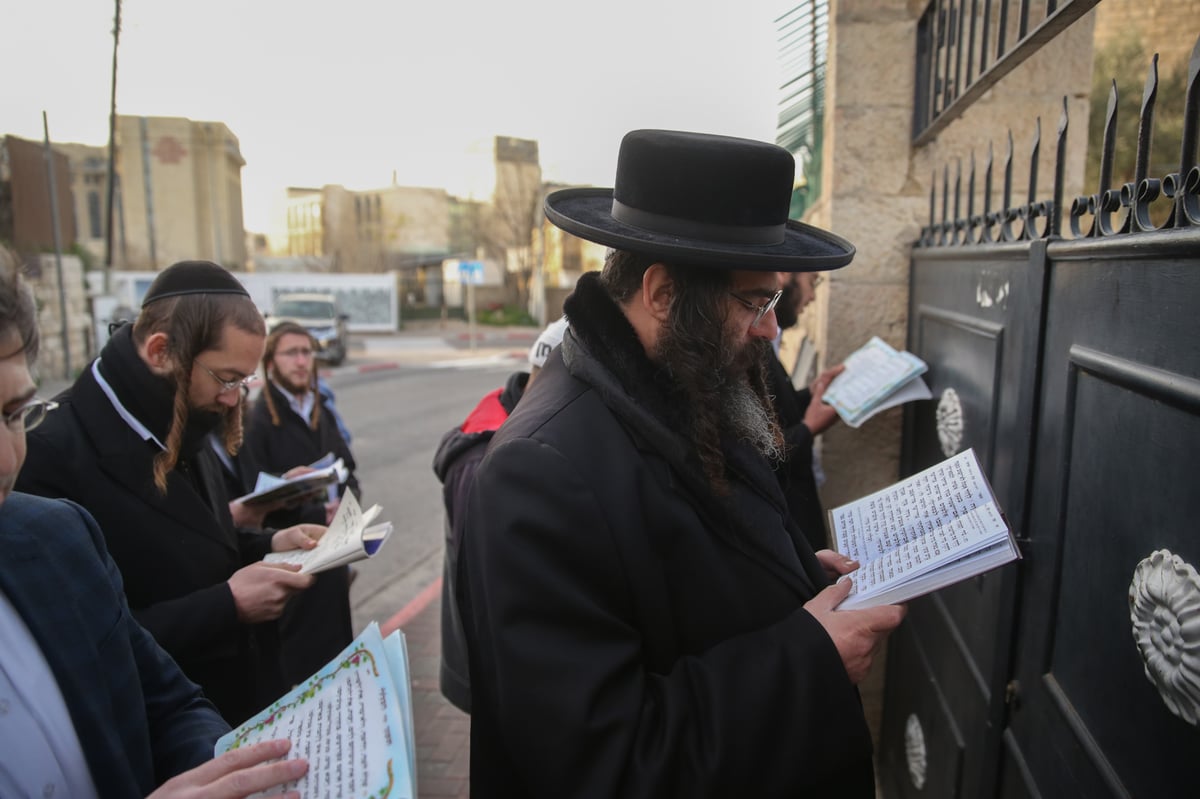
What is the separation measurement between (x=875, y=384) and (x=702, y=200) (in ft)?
5.33

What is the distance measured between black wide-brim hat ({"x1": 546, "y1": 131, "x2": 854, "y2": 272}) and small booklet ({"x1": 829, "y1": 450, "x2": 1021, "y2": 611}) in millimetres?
544

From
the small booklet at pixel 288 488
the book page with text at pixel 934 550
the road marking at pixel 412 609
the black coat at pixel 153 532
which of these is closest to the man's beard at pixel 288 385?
the small booklet at pixel 288 488

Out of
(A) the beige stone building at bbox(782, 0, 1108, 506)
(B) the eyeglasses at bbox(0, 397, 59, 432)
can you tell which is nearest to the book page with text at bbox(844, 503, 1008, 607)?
(B) the eyeglasses at bbox(0, 397, 59, 432)

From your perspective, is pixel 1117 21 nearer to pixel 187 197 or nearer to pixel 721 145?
pixel 721 145

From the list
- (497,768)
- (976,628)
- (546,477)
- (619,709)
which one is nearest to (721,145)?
(546,477)

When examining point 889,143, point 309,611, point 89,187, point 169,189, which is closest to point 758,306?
point 889,143

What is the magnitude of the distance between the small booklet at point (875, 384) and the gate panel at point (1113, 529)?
0.92 m

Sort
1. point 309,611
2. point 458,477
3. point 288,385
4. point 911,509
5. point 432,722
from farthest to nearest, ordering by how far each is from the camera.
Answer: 1. point 288,385
2. point 432,722
3. point 309,611
4. point 458,477
5. point 911,509

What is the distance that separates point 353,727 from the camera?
1.21 meters

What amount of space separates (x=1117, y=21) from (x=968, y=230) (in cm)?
1597

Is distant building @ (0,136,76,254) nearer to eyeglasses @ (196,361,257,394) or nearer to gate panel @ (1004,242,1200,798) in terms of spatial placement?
eyeglasses @ (196,361,257,394)

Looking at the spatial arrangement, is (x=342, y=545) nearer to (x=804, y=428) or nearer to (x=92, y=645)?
(x=92, y=645)

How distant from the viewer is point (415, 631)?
4.77 meters

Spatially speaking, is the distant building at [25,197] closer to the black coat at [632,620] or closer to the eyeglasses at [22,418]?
the eyeglasses at [22,418]
